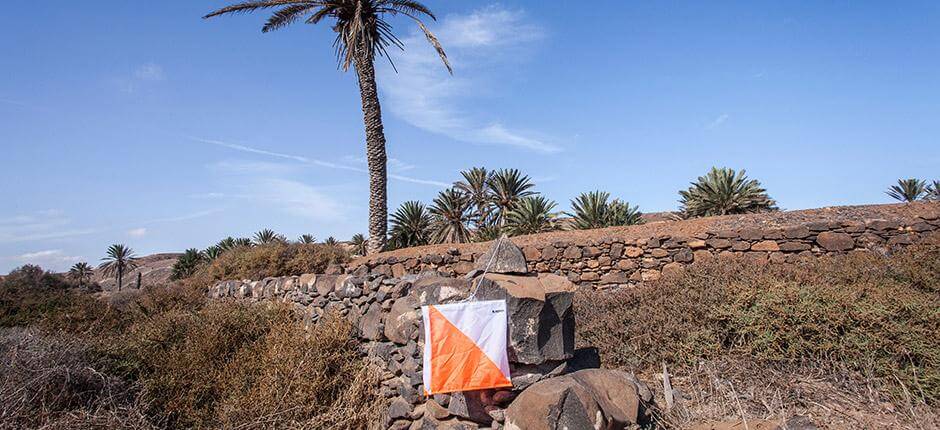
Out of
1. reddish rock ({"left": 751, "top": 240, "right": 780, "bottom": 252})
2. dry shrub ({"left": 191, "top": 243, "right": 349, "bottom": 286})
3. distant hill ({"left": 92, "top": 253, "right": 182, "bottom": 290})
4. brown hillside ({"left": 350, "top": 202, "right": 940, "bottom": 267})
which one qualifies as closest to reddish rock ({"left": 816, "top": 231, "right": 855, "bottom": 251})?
reddish rock ({"left": 751, "top": 240, "right": 780, "bottom": 252})

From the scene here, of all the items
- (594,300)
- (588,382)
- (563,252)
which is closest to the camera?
(588,382)

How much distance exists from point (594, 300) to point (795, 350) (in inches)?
131

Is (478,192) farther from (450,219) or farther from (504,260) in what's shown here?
(504,260)

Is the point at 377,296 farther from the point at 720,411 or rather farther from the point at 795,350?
the point at 795,350

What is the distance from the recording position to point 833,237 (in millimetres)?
9234

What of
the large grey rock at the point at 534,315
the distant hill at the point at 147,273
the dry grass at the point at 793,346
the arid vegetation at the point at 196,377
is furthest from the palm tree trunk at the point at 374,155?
the distant hill at the point at 147,273

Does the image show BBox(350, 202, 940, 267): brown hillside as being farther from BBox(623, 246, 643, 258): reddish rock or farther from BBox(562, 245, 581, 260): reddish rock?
BBox(562, 245, 581, 260): reddish rock

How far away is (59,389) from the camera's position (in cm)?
496

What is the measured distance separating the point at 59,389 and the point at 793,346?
754cm

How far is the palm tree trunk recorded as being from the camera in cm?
1650

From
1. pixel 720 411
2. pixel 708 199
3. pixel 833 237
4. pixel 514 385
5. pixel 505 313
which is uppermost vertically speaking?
pixel 708 199

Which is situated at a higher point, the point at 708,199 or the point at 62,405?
the point at 708,199

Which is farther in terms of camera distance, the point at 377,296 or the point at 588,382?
the point at 377,296

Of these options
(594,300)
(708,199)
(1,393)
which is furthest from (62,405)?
(708,199)
